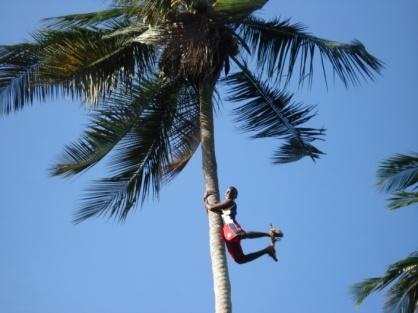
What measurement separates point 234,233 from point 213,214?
606 millimetres

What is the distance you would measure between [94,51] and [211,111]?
A: 2.02 m

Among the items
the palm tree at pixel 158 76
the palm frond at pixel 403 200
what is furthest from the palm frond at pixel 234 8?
the palm frond at pixel 403 200

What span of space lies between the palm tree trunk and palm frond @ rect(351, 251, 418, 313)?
17.4 ft

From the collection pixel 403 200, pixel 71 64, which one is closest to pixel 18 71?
pixel 71 64

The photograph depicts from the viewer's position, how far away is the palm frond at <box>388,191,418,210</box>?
1608 cm

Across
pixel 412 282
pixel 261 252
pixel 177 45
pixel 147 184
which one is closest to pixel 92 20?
pixel 177 45

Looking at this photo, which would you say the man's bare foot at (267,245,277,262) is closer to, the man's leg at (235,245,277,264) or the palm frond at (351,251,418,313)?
the man's leg at (235,245,277,264)

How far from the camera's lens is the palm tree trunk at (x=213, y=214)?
35.7 feet

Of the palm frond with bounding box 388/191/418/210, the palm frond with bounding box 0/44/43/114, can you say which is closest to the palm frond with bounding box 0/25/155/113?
the palm frond with bounding box 0/44/43/114

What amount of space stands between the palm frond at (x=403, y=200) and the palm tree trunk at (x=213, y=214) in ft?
16.8

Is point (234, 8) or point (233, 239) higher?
point (234, 8)

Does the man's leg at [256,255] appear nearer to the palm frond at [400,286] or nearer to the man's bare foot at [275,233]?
the man's bare foot at [275,233]

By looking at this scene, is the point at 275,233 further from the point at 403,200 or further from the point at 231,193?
the point at 403,200

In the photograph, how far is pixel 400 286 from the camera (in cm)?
1595
